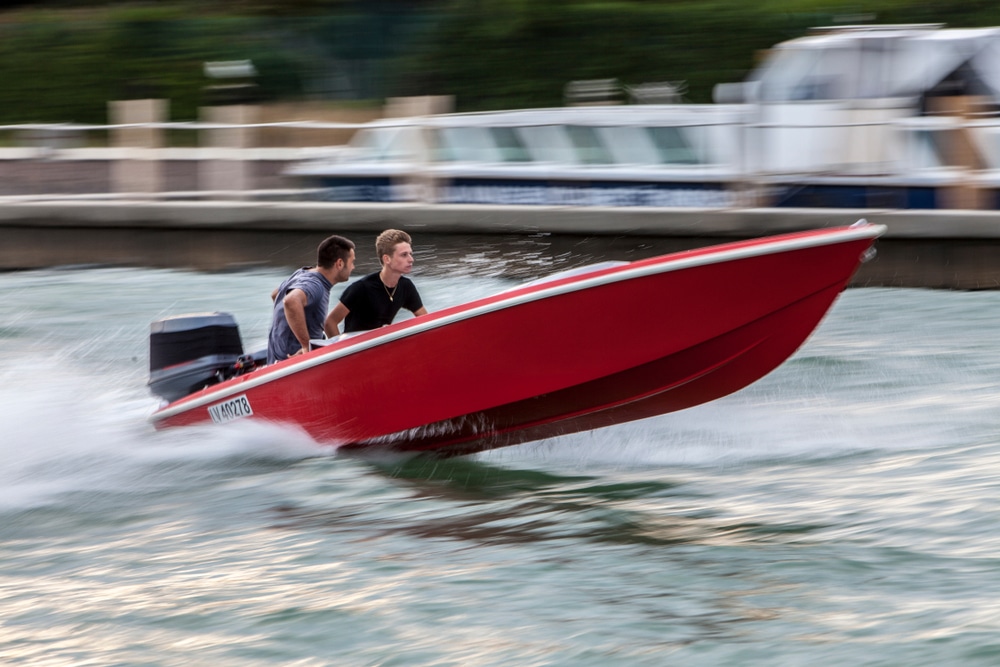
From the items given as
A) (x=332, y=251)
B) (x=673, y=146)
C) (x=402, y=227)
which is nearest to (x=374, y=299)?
(x=332, y=251)

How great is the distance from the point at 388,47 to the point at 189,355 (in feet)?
54.5

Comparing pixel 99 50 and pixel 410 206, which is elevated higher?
pixel 99 50

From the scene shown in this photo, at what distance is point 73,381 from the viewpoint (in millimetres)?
10023

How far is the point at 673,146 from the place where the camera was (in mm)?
13656

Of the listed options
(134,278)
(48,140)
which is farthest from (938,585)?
(48,140)

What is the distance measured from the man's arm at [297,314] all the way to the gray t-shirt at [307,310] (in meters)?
0.07

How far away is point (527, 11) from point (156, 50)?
21.8ft

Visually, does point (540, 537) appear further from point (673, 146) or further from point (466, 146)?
point (466, 146)

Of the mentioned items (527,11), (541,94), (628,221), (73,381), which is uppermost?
(527,11)

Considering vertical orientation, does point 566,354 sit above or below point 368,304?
below

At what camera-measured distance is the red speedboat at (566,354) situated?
20.5ft

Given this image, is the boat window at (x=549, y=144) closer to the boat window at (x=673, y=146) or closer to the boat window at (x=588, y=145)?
the boat window at (x=588, y=145)

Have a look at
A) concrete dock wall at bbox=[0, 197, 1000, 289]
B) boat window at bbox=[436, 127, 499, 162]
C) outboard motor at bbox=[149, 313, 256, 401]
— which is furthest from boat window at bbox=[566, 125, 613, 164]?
outboard motor at bbox=[149, 313, 256, 401]

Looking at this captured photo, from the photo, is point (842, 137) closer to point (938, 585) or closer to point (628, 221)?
point (628, 221)
